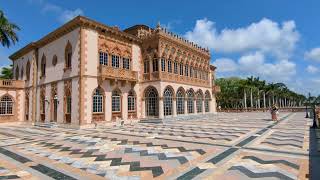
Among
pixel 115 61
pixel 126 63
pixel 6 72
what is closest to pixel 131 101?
pixel 126 63

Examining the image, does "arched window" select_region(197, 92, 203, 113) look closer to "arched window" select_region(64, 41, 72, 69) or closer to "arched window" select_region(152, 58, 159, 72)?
"arched window" select_region(152, 58, 159, 72)

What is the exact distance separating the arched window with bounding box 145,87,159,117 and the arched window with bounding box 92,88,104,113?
5.92 meters

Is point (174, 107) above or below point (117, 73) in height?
below

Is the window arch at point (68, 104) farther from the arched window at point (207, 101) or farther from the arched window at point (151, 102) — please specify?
the arched window at point (207, 101)

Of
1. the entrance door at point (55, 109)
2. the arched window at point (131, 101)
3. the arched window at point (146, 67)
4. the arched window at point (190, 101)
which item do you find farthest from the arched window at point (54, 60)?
the arched window at point (190, 101)

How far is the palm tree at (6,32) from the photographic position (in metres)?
19.1

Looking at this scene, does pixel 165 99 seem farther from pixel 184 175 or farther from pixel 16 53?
pixel 16 53

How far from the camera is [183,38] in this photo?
29250 millimetres

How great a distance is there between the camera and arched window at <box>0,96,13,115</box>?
1038 inches

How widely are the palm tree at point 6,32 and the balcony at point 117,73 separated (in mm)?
7949

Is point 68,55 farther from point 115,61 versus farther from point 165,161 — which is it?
point 165,161

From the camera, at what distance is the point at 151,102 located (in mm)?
25484

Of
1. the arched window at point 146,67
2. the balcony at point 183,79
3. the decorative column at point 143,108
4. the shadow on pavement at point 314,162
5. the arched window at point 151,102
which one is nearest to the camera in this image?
the shadow on pavement at point 314,162

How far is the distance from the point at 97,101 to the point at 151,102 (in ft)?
21.6
